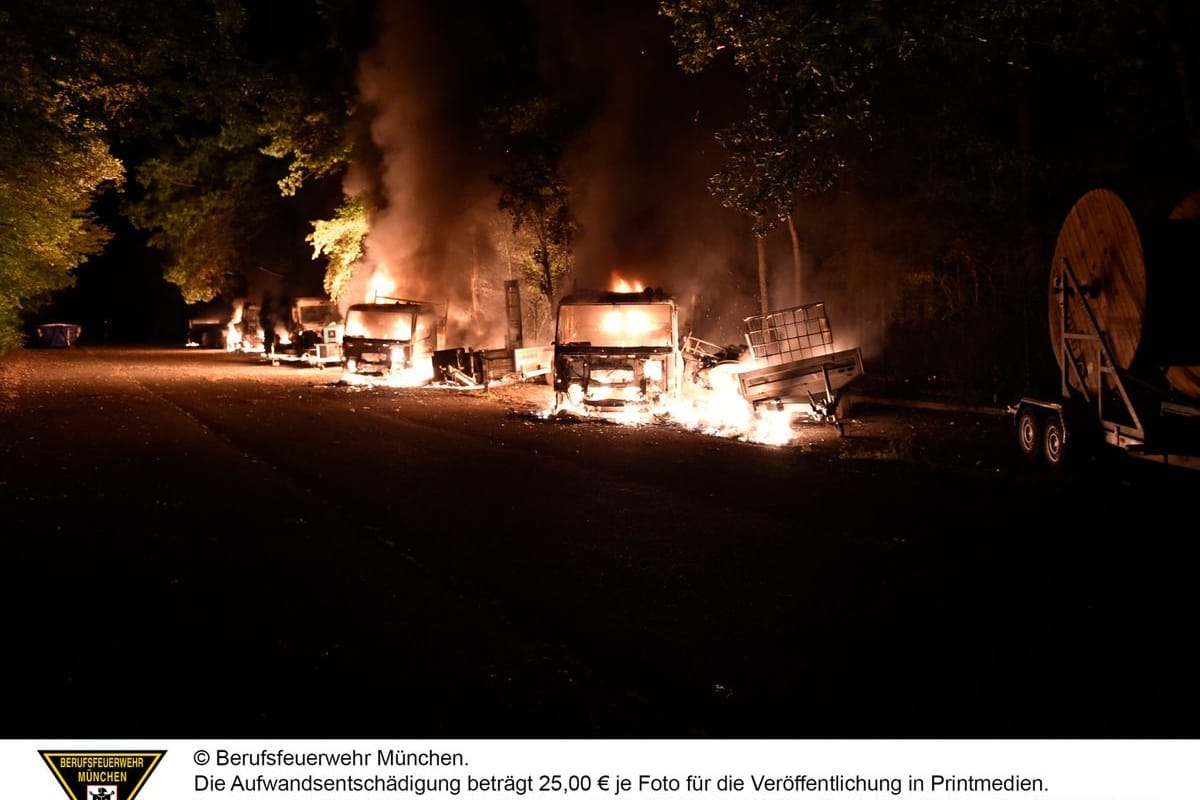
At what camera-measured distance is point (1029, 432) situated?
1286 cm

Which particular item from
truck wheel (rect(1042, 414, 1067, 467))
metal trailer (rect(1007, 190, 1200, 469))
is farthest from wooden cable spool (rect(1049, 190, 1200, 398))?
truck wheel (rect(1042, 414, 1067, 467))

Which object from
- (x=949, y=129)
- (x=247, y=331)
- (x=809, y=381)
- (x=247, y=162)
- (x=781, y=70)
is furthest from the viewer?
(x=247, y=331)

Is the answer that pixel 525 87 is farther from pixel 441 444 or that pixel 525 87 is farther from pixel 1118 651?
pixel 1118 651

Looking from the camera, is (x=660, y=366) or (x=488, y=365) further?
(x=488, y=365)

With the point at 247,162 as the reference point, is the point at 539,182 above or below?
below

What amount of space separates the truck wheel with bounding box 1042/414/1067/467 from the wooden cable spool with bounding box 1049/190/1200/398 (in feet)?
1.74

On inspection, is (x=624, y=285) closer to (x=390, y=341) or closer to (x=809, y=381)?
(x=390, y=341)

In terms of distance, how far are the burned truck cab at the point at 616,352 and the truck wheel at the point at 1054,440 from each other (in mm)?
6987

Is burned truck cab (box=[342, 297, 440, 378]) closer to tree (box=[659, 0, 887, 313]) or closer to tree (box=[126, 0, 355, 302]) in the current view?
tree (box=[126, 0, 355, 302])

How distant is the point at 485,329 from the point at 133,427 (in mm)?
16609

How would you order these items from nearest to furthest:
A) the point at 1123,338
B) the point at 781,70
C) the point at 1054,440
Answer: the point at 1123,338 < the point at 1054,440 < the point at 781,70
